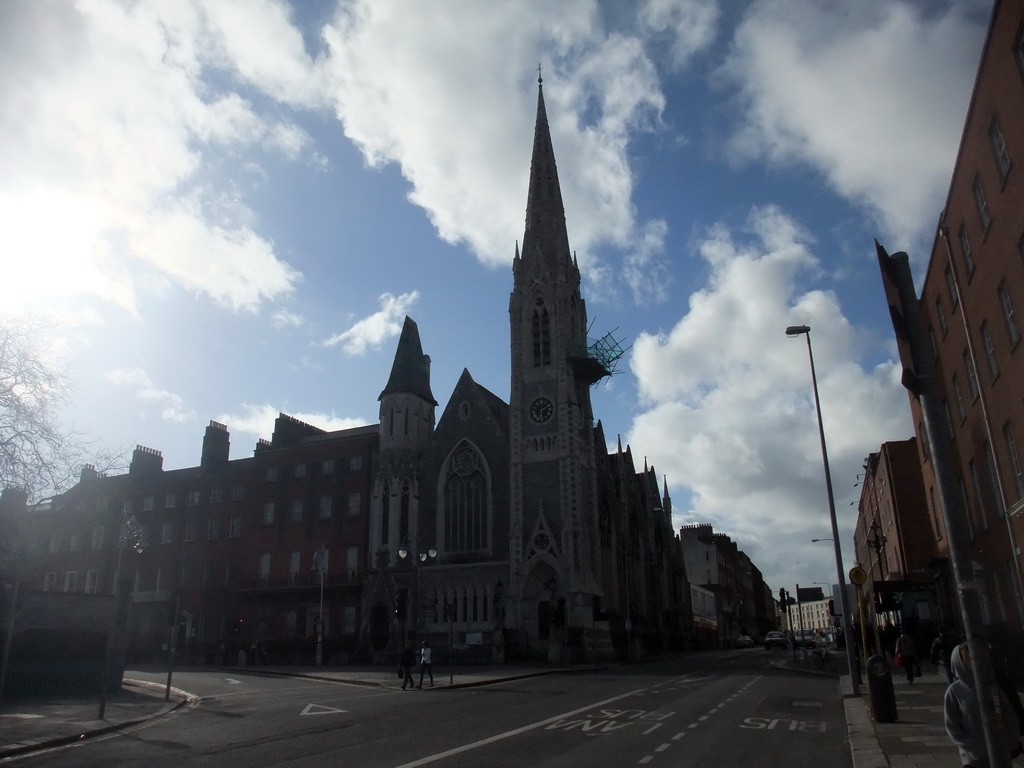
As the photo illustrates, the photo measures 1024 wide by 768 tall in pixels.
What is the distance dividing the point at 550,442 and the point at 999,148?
115 ft

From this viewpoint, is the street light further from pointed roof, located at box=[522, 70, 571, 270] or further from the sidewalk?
pointed roof, located at box=[522, 70, 571, 270]

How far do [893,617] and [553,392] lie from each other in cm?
2488

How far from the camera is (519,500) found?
49250mm

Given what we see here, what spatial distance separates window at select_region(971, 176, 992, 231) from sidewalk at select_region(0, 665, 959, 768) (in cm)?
1146

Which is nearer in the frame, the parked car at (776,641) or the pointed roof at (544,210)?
the pointed roof at (544,210)

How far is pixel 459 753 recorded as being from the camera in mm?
12195

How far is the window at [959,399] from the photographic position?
950 inches

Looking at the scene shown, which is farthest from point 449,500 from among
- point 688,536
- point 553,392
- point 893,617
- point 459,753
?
point 688,536

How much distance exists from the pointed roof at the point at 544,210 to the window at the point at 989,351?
3784 centimetres

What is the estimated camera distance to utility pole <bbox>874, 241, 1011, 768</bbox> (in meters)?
5.06

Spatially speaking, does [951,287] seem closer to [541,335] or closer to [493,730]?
[493,730]

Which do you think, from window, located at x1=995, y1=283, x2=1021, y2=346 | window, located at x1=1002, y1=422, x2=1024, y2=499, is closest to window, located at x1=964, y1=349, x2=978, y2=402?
window, located at x1=1002, y1=422, x2=1024, y2=499

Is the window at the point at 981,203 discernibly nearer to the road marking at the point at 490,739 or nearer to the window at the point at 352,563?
the road marking at the point at 490,739

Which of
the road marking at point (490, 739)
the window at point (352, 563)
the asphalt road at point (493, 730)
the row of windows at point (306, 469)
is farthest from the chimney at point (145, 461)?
the road marking at point (490, 739)
